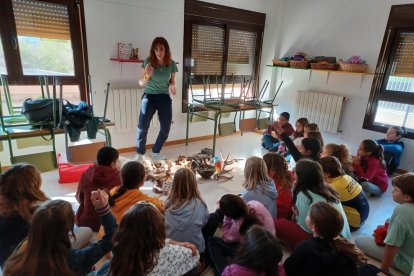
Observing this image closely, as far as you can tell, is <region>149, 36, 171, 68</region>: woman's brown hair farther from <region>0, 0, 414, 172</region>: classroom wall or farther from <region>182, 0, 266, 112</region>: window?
<region>182, 0, 266, 112</region>: window

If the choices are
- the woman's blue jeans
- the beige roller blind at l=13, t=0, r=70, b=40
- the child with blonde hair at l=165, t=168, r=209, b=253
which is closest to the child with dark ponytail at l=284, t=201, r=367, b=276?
the child with blonde hair at l=165, t=168, r=209, b=253

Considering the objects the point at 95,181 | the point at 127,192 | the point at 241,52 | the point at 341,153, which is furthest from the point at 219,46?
the point at 127,192

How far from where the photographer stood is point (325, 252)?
132 centimetres

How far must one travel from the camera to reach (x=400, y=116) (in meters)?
4.08

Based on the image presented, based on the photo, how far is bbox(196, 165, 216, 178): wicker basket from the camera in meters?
3.29

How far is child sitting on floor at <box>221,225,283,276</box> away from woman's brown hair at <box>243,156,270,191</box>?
0.83 m

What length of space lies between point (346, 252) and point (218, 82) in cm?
394

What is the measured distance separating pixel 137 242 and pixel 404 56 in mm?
4390

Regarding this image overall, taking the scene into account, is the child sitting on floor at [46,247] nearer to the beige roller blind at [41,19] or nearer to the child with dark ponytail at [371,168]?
the beige roller blind at [41,19]

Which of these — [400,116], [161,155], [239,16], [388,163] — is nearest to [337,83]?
[400,116]

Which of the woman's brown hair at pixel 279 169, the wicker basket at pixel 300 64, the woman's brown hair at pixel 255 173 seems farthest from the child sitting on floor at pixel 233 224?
the wicker basket at pixel 300 64

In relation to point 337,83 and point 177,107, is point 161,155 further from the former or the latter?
point 337,83

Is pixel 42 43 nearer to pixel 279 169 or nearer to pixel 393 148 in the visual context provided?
pixel 279 169

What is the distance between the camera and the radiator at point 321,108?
4.52 m
